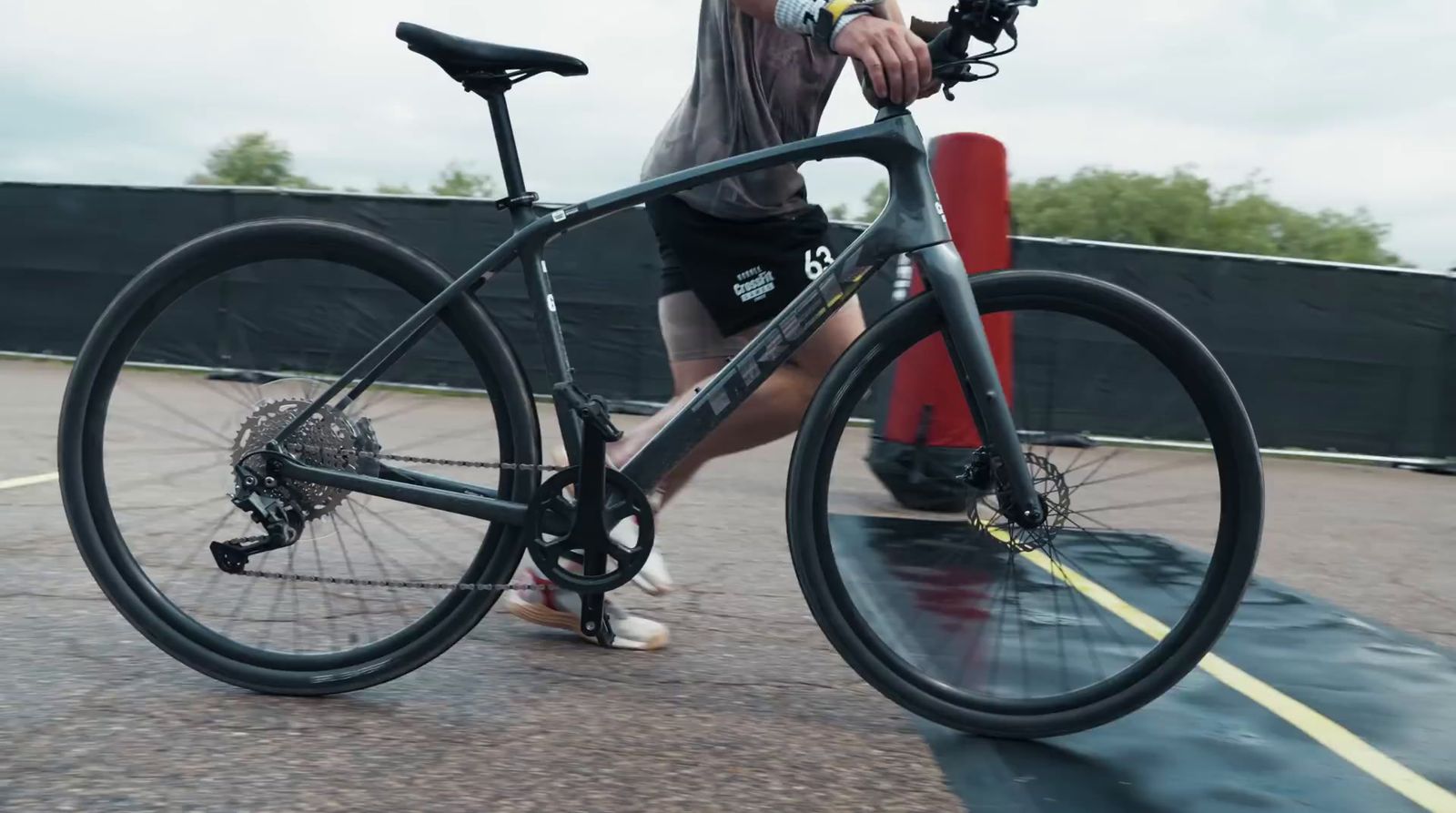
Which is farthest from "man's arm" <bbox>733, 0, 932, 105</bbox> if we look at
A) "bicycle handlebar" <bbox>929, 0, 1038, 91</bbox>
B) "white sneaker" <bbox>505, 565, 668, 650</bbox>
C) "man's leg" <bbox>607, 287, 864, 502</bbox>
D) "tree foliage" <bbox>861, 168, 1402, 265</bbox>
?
"tree foliage" <bbox>861, 168, 1402, 265</bbox>

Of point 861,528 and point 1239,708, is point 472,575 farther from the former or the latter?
point 861,528

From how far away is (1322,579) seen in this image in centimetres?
448

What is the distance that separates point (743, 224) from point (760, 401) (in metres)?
0.40

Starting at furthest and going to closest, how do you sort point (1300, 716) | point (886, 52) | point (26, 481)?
point (26, 481) < point (1300, 716) < point (886, 52)

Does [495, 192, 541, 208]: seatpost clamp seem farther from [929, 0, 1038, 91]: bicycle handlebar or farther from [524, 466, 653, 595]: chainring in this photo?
[929, 0, 1038, 91]: bicycle handlebar

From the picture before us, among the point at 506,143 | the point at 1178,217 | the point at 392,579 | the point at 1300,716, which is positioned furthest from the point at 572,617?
the point at 1178,217

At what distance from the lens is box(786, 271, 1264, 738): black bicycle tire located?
2.34 metres

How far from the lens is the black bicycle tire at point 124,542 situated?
2475mm

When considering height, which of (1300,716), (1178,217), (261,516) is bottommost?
(1300,716)

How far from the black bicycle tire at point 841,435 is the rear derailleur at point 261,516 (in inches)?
39.7

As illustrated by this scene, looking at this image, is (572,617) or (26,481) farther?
(26,481)

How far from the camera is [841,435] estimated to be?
95.6 inches

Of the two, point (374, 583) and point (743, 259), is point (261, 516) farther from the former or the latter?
point (743, 259)

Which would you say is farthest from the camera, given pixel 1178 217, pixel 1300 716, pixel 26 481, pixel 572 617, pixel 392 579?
pixel 1178 217
